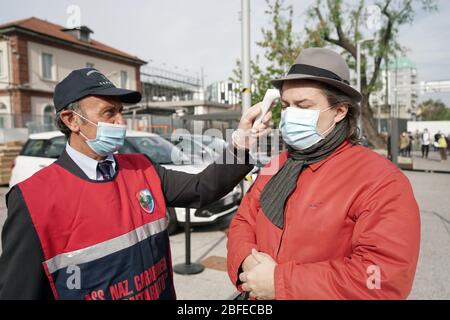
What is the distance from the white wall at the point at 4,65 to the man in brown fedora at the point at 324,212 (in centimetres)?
2567

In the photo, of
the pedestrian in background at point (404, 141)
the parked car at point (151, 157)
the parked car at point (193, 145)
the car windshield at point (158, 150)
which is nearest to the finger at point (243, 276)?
the parked car at point (151, 157)

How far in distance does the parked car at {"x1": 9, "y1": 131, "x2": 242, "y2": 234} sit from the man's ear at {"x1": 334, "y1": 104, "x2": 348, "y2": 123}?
4.12 meters

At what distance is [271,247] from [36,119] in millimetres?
22064

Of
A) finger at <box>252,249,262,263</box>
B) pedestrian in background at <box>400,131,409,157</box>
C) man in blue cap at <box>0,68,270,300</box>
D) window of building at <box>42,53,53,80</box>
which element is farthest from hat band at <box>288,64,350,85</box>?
window of building at <box>42,53,53,80</box>

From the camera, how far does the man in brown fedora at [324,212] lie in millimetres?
1272

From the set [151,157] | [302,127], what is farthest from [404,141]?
[302,127]

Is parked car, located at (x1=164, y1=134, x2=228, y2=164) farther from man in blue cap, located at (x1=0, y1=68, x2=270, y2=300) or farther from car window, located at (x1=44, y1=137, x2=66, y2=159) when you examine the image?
man in blue cap, located at (x1=0, y1=68, x2=270, y2=300)

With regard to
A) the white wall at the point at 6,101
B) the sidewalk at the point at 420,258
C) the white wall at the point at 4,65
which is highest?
the white wall at the point at 4,65

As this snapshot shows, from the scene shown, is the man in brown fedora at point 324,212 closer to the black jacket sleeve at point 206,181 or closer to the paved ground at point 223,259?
the black jacket sleeve at point 206,181

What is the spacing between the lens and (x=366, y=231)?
1.30 m

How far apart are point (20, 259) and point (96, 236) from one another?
0.98ft

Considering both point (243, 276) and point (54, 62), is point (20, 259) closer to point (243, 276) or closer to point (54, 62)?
point (243, 276)
